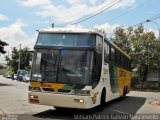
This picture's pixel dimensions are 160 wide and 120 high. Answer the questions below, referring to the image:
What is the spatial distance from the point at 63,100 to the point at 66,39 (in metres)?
2.44

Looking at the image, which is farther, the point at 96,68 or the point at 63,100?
the point at 96,68

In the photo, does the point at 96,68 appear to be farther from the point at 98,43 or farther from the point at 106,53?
the point at 106,53

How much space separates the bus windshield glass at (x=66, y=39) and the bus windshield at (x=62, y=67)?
0.36 m

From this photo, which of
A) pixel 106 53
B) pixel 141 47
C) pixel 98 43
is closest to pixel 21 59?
pixel 141 47

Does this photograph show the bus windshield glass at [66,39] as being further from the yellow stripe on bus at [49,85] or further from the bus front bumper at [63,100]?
the bus front bumper at [63,100]

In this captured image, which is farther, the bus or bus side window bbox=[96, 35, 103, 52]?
bus side window bbox=[96, 35, 103, 52]

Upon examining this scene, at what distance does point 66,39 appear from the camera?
15.1 metres

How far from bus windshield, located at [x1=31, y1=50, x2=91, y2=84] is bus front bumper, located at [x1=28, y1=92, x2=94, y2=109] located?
1.76ft

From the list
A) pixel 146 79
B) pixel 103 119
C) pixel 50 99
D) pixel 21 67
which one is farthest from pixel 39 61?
pixel 21 67

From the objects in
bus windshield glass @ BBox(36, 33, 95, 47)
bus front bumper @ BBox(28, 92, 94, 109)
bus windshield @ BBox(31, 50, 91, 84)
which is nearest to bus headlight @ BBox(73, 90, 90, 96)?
bus front bumper @ BBox(28, 92, 94, 109)

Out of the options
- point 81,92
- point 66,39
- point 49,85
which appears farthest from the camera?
point 66,39

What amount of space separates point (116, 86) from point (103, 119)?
23.8 ft

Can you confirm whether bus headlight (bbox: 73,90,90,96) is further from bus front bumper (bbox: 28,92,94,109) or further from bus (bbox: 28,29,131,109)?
bus front bumper (bbox: 28,92,94,109)

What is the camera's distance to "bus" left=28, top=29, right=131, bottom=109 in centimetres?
1427
